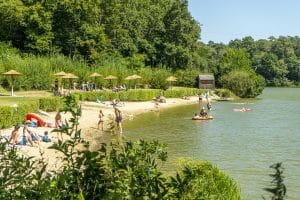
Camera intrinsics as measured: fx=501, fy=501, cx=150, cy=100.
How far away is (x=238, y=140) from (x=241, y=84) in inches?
2239

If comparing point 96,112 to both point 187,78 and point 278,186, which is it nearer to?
point 278,186

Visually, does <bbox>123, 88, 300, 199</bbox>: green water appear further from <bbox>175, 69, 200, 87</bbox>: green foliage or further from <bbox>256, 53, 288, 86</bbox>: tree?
<bbox>256, 53, 288, 86</bbox>: tree

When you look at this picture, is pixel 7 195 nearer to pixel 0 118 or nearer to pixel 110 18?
pixel 0 118

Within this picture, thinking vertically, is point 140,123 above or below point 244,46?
below

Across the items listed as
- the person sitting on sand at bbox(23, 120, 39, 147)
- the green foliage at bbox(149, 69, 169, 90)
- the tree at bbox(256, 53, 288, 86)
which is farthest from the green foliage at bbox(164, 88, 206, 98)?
the tree at bbox(256, 53, 288, 86)

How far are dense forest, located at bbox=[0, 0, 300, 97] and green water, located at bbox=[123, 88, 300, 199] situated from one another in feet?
63.3

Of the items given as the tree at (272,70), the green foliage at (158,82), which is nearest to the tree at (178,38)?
the green foliage at (158,82)

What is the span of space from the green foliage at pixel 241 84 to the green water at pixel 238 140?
3317 centimetres

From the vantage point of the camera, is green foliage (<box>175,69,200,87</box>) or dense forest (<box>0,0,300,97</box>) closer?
dense forest (<box>0,0,300,97</box>)

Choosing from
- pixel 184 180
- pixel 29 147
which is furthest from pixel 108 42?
pixel 184 180

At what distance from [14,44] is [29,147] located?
5169 cm

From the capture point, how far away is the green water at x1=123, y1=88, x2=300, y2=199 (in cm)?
2125

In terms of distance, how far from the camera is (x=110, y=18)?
80.6 metres

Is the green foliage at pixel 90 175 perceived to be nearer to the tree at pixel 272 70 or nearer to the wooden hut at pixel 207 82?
the wooden hut at pixel 207 82
